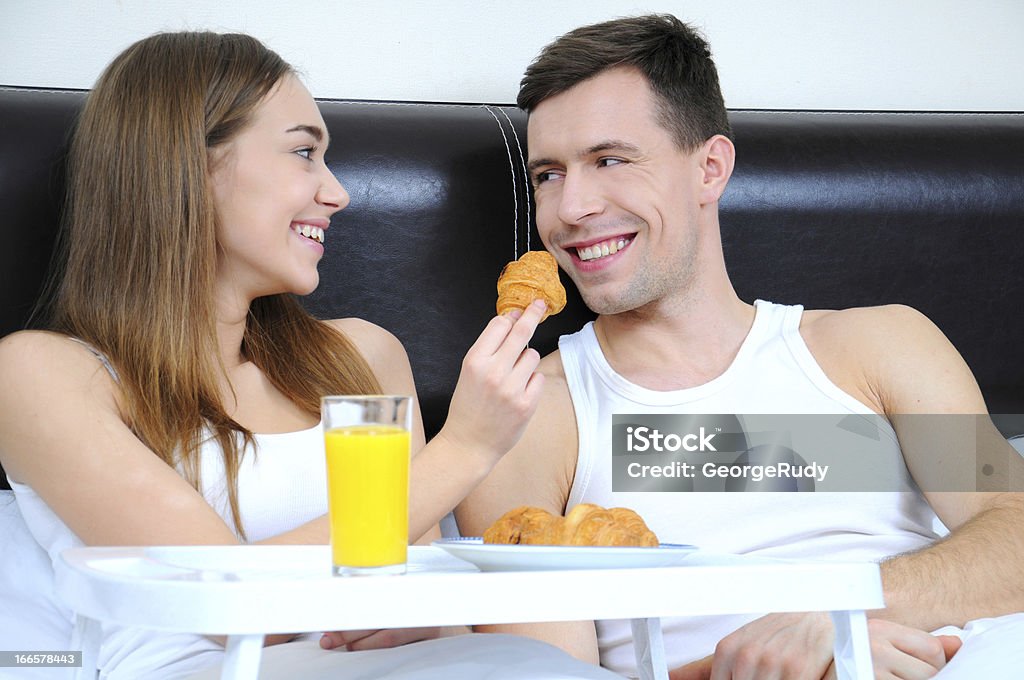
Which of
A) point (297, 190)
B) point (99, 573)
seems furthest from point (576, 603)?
point (297, 190)

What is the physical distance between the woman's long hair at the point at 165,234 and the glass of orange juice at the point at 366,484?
0.62m

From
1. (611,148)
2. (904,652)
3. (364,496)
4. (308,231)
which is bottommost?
(904,652)

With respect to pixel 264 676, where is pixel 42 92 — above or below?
above

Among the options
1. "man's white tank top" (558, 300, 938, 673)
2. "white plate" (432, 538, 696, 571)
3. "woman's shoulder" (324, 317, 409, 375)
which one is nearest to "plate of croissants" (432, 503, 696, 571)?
"white plate" (432, 538, 696, 571)

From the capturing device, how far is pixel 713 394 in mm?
1776

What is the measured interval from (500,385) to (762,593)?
1.31 ft

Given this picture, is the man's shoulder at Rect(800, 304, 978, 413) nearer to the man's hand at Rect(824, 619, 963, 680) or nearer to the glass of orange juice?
the man's hand at Rect(824, 619, 963, 680)

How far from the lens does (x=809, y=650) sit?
127cm

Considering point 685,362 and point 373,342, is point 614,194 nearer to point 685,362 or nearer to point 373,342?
point 685,362

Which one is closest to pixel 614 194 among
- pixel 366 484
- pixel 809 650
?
pixel 809 650

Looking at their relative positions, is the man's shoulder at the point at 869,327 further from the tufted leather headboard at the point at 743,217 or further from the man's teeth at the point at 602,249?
the man's teeth at the point at 602,249

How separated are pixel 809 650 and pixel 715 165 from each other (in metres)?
0.98

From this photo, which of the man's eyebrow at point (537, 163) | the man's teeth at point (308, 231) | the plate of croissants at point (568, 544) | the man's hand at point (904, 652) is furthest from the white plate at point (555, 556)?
the man's eyebrow at point (537, 163)

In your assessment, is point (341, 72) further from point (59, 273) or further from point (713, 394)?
point (713, 394)
